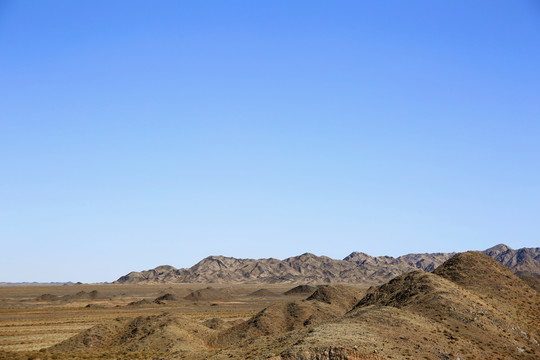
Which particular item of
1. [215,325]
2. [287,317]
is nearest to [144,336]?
[215,325]

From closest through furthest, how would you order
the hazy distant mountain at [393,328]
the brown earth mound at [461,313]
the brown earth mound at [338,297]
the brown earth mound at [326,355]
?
the brown earth mound at [326,355] → the hazy distant mountain at [393,328] → the brown earth mound at [461,313] → the brown earth mound at [338,297]

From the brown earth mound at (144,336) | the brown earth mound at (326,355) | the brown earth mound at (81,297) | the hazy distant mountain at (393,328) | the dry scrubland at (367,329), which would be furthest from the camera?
the brown earth mound at (81,297)

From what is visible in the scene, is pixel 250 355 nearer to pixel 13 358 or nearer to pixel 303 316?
pixel 13 358

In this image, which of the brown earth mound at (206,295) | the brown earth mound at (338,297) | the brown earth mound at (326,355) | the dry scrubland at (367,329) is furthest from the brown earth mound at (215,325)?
the brown earth mound at (206,295)

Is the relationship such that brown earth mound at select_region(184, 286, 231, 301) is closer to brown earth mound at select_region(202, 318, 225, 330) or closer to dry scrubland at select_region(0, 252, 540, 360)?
dry scrubland at select_region(0, 252, 540, 360)

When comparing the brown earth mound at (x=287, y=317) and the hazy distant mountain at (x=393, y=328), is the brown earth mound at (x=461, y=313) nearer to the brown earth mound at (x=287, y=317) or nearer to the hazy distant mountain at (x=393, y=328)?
the hazy distant mountain at (x=393, y=328)

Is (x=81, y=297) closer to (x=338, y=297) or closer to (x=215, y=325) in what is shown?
(x=215, y=325)

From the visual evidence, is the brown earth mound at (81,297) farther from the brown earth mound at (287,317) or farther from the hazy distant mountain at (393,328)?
the brown earth mound at (287,317)

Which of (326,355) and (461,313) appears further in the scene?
(461,313)

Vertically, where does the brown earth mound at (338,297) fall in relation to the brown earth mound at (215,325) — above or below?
above

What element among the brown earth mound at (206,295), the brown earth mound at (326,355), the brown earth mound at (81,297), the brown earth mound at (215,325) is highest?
the brown earth mound at (81,297)

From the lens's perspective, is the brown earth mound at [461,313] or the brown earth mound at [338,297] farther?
the brown earth mound at [338,297]

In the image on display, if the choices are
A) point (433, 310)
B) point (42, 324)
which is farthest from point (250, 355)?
point (42, 324)

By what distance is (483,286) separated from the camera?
2014 inches
